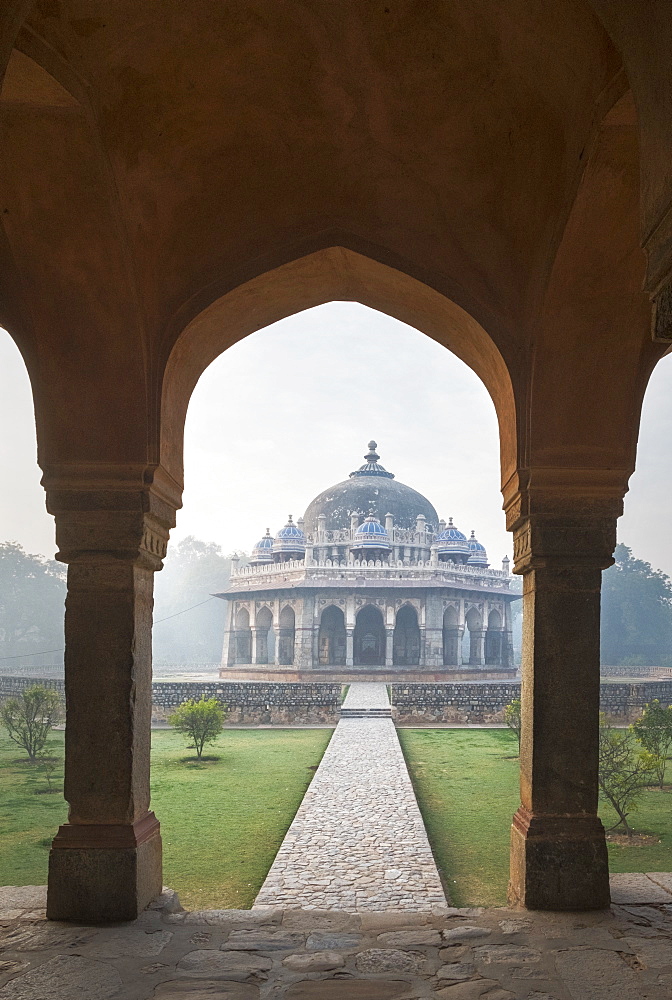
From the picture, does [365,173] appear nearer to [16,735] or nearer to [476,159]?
[476,159]

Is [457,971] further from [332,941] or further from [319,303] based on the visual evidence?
[319,303]

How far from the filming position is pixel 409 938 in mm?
3512

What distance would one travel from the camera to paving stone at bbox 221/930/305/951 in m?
3.42

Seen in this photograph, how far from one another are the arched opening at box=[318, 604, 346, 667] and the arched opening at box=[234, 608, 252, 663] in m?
3.26

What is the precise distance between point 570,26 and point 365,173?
4.30 ft

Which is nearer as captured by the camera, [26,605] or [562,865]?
[562,865]

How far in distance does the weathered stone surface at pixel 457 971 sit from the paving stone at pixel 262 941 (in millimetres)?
613


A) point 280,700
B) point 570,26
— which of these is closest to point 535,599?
point 570,26

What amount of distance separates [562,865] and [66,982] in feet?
7.25

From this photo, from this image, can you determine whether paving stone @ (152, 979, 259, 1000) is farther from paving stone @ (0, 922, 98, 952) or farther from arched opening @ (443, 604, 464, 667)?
arched opening @ (443, 604, 464, 667)

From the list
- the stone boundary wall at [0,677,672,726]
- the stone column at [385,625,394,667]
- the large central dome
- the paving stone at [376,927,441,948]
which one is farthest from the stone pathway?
the large central dome

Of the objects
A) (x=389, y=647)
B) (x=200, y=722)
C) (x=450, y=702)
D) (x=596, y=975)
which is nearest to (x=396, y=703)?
(x=450, y=702)

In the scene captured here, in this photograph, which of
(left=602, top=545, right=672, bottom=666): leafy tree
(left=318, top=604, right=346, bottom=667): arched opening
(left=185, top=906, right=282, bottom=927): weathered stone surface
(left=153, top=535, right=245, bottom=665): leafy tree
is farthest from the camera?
(left=153, top=535, right=245, bottom=665): leafy tree

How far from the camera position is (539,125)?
3.65 metres
